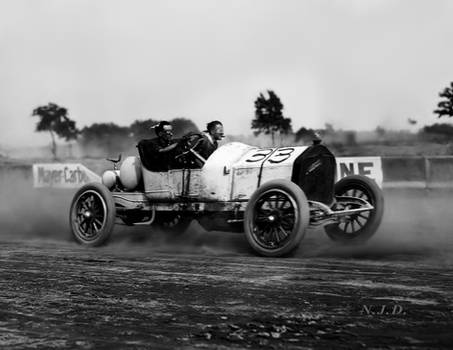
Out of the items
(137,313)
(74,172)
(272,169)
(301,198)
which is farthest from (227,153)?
(74,172)

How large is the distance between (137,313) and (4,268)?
2.61 metres

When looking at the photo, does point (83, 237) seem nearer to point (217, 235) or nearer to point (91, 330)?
point (217, 235)

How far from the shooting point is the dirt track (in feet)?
11.0

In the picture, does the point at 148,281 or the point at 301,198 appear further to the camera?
the point at 301,198

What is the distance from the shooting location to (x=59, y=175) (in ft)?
62.3

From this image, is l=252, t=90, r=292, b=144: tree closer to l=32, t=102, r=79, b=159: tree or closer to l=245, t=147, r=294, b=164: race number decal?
l=245, t=147, r=294, b=164: race number decal

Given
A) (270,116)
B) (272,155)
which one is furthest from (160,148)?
(270,116)

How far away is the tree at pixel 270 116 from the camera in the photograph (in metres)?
21.2

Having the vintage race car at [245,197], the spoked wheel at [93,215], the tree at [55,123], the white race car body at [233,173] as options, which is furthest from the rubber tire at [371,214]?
the tree at [55,123]

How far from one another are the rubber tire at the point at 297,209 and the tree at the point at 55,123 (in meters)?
46.3

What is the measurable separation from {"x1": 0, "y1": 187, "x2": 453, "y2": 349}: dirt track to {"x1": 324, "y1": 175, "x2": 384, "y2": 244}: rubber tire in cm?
18

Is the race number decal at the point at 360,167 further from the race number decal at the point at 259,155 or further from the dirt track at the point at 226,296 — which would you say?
the race number decal at the point at 259,155

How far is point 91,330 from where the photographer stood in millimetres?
3549

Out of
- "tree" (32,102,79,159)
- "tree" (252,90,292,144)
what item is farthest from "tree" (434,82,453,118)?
"tree" (32,102,79,159)
